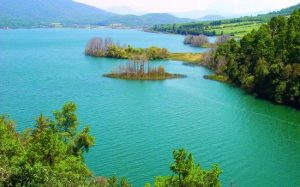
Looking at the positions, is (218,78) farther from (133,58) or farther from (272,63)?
(133,58)

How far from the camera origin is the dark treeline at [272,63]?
64.6 metres

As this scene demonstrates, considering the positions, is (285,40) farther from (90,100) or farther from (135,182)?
(135,182)

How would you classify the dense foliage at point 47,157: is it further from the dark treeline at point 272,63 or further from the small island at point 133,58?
the small island at point 133,58

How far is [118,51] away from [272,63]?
65.2 m

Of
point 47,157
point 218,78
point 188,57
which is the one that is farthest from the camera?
point 188,57

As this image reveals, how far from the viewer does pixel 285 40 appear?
232 feet

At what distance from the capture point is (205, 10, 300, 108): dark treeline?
64.6 metres

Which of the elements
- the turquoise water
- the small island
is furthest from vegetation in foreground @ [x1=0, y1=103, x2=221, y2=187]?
the small island

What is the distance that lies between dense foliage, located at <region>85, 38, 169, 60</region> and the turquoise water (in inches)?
1339

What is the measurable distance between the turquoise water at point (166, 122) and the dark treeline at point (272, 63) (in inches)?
103

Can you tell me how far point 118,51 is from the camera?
12775cm

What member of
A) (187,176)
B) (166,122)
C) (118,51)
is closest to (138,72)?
(166,122)

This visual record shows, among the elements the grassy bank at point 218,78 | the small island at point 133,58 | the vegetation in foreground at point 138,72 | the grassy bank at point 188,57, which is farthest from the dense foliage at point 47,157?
the grassy bank at point 188,57

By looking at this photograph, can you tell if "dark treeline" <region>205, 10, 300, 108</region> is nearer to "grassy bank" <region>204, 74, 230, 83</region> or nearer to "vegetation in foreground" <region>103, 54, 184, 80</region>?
"grassy bank" <region>204, 74, 230, 83</region>
